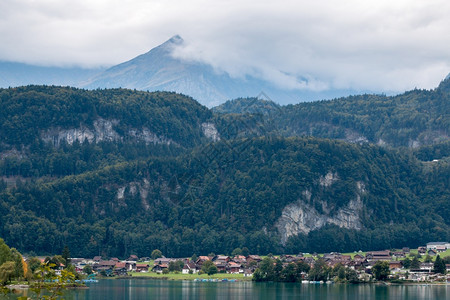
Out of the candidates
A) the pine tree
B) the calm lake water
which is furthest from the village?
the calm lake water

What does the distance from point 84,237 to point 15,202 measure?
60.4 feet

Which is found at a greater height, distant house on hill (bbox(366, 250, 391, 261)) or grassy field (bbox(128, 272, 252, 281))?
distant house on hill (bbox(366, 250, 391, 261))

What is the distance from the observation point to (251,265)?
16575 centimetres

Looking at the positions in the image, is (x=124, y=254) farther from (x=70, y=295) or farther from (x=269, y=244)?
(x=70, y=295)

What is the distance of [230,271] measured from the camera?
165m

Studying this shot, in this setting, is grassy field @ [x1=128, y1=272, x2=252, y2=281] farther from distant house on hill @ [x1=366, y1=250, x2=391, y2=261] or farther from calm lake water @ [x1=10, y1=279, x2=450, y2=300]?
distant house on hill @ [x1=366, y1=250, x2=391, y2=261]

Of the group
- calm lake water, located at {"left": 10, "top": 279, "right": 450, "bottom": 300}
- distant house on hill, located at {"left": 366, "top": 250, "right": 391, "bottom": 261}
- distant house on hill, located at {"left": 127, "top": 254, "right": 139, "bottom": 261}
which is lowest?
calm lake water, located at {"left": 10, "top": 279, "right": 450, "bottom": 300}

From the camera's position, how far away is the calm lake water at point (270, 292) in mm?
104250

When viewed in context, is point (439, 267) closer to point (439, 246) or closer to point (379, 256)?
point (379, 256)

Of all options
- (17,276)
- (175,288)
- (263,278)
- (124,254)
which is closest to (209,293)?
(175,288)

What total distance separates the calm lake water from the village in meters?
11.2

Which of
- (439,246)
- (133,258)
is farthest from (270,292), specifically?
(439,246)

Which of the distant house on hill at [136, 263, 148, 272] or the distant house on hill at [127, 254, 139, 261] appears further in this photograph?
the distant house on hill at [127, 254, 139, 261]

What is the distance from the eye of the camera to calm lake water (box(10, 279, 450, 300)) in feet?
342
